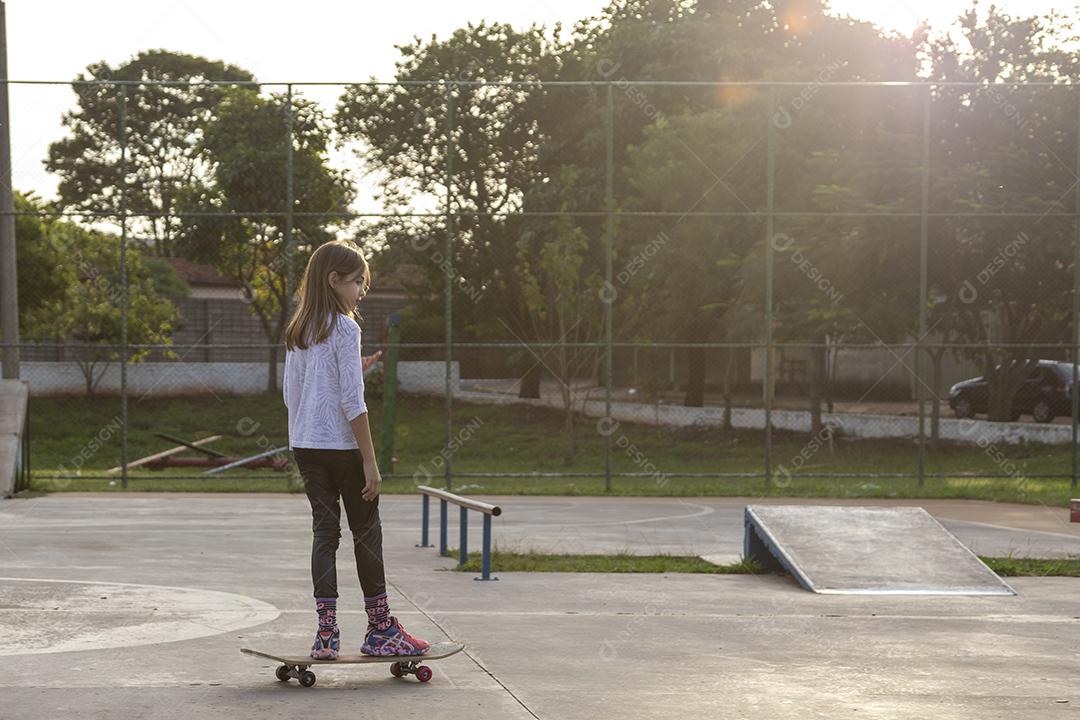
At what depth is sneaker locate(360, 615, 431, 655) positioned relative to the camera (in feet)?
20.5

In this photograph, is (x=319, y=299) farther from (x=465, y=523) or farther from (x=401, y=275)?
(x=401, y=275)

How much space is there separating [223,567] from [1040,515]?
954 cm

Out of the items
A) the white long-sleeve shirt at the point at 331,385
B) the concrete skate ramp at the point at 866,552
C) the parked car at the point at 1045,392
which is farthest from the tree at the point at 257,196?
the parked car at the point at 1045,392

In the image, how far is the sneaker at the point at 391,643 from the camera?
626 cm

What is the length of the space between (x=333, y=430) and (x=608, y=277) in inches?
492

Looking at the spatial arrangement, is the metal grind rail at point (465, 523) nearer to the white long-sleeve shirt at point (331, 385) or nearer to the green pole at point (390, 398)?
the white long-sleeve shirt at point (331, 385)

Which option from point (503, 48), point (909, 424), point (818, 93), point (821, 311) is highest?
point (503, 48)

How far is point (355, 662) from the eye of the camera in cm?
620

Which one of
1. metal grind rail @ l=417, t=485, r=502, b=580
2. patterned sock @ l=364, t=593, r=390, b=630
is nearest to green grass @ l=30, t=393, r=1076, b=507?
metal grind rail @ l=417, t=485, r=502, b=580

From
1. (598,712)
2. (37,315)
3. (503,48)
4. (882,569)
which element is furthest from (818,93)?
(598,712)

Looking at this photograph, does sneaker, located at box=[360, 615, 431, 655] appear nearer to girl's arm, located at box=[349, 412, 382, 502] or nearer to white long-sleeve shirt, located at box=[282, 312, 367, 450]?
girl's arm, located at box=[349, 412, 382, 502]

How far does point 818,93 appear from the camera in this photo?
26.5 m

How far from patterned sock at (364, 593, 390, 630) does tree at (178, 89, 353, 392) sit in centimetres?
1430

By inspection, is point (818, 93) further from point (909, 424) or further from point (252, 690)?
point (252, 690)
